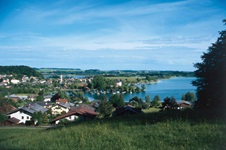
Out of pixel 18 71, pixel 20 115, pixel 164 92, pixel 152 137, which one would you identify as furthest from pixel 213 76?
pixel 18 71

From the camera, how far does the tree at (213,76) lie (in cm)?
1151

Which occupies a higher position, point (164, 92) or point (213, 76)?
point (213, 76)

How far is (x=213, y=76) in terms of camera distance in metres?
12.3

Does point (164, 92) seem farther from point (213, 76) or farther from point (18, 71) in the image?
point (18, 71)

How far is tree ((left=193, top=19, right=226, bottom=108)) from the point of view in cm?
1151

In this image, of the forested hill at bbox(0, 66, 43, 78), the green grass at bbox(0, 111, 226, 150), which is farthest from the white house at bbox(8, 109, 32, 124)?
the forested hill at bbox(0, 66, 43, 78)

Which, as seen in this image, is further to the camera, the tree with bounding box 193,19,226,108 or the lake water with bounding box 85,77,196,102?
the lake water with bounding box 85,77,196,102

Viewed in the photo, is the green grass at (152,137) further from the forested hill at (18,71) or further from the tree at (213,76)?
the forested hill at (18,71)

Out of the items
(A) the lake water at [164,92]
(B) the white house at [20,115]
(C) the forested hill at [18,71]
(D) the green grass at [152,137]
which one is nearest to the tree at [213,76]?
(D) the green grass at [152,137]

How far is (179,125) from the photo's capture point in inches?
216

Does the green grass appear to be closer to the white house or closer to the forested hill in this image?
the white house

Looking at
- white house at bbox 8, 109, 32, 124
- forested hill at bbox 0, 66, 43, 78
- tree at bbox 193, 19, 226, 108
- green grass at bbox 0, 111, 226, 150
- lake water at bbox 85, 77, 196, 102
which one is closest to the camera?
green grass at bbox 0, 111, 226, 150

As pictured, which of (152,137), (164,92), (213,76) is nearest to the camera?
(152,137)

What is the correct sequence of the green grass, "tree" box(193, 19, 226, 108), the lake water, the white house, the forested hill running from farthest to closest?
the forested hill < the lake water < the white house < "tree" box(193, 19, 226, 108) < the green grass
